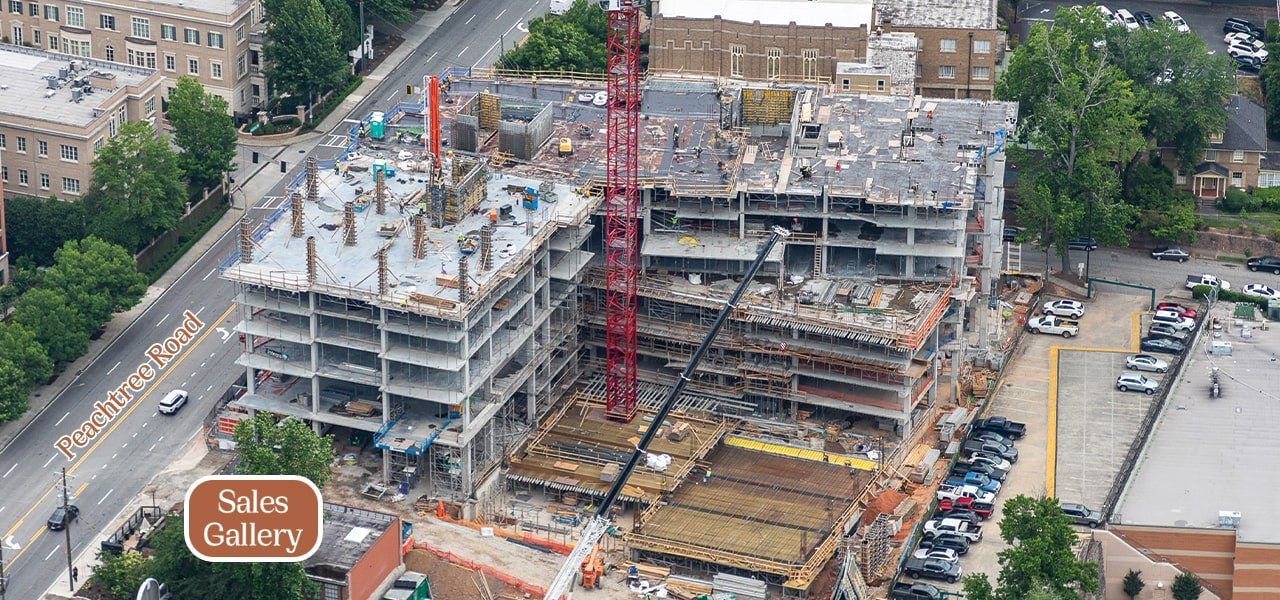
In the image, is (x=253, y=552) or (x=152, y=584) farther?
(x=152, y=584)

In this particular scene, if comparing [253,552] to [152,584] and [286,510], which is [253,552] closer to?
[286,510]

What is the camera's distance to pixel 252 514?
133m

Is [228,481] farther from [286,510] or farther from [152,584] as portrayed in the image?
[152,584]

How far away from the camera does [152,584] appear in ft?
600

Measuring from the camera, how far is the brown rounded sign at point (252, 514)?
13188 cm

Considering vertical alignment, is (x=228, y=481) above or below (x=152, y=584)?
above

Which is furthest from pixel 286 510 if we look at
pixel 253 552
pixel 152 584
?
pixel 152 584

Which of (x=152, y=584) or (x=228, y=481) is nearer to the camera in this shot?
(x=228, y=481)

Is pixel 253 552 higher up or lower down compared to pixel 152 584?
higher up

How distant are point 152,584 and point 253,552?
5011 centimetres

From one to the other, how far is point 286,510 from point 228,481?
157 inches

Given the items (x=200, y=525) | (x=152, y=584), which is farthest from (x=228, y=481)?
(x=152, y=584)

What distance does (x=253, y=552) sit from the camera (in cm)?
13550

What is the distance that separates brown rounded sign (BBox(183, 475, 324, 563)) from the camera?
13188cm
